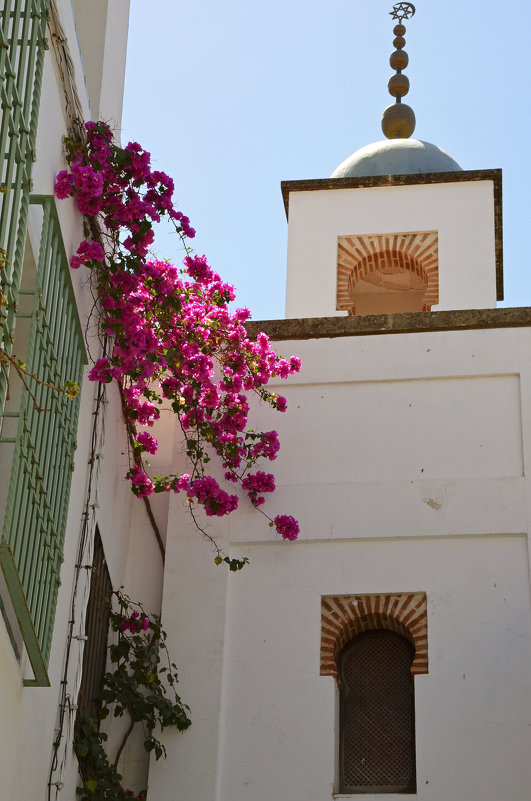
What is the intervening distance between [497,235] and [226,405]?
13.6 ft

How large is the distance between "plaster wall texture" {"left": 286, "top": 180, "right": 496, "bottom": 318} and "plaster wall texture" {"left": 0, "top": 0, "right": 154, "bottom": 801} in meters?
2.79

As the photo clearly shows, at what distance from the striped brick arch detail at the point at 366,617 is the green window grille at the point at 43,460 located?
2.48 metres

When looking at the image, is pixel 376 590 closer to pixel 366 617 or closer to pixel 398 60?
pixel 366 617

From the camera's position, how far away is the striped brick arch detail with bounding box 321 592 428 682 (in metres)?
9.77

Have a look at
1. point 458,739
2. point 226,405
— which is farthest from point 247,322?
point 458,739

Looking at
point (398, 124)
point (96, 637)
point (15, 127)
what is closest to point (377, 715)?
point (96, 637)

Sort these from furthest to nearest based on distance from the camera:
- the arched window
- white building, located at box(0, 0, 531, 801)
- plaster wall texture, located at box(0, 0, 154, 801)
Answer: the arched window, white building, located at box(0, 0, 531, 801), plaster wall texture, located at box(0, 0, 154, 801)

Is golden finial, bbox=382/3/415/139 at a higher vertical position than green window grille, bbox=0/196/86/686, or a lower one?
higher

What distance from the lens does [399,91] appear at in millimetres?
14516

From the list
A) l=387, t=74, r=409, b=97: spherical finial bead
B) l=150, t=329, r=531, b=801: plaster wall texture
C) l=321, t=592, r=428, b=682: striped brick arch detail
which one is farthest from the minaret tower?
l=321, t=592, r=428, b=682: striped brick arch detail

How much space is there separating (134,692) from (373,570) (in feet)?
5.83

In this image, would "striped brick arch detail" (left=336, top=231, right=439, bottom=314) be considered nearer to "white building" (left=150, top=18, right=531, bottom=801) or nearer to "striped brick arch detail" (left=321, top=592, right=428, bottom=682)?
"white building" (left=150, top=18, right=531, bottom=801)

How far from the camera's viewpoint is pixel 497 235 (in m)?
13.2

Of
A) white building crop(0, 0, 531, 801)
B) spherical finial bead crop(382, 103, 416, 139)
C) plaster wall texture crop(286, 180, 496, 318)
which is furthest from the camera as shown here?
spherical finial bead crop(382, 103, 416, 139)
